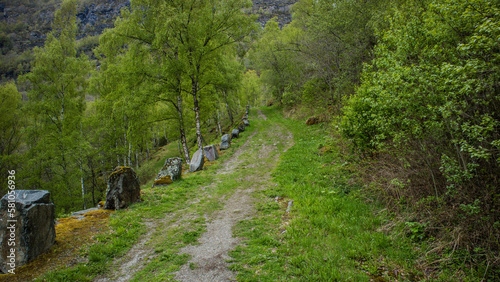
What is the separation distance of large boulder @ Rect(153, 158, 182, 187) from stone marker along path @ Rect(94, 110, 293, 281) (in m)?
2.44

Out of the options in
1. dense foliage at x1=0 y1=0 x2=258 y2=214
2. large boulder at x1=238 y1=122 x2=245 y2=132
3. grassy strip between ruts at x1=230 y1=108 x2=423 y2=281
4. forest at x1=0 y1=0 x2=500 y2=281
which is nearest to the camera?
forest at x1=0 y1=0 x2=500 y2=281

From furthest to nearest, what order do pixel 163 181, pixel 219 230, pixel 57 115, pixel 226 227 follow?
pixel 57 115, pixel 163 181, pixel 226 227, pixel 219 230

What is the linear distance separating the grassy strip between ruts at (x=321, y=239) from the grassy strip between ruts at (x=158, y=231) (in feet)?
5.79

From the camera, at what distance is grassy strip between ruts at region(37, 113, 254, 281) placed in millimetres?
4891

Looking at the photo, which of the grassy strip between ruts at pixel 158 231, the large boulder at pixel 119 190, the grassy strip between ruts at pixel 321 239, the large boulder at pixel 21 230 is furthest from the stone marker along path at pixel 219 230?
the large boulder at pixel 119 190

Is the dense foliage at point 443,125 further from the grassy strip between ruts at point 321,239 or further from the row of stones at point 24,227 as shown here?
the row of stones at point 24,227

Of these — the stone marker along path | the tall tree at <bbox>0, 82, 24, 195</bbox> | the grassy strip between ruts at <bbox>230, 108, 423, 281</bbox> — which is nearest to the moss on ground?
the stone marker along path

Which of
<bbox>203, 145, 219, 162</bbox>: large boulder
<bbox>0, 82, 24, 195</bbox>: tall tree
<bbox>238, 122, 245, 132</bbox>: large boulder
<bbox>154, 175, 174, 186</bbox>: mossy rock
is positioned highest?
<bbox>0, 82, 24, 195</bbox>: tall tree

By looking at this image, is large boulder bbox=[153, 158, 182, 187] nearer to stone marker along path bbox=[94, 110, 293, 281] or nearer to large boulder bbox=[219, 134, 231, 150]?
stone marker along path bbox=[94, 110, 293, 281]

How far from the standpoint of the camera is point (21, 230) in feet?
16.4

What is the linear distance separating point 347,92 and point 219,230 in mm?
13632

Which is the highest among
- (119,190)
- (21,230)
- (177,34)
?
(177,34)

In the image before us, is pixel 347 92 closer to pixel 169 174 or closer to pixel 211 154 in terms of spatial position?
pixel 211 154

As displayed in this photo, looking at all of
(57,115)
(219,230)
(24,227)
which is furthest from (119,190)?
(57,115)
